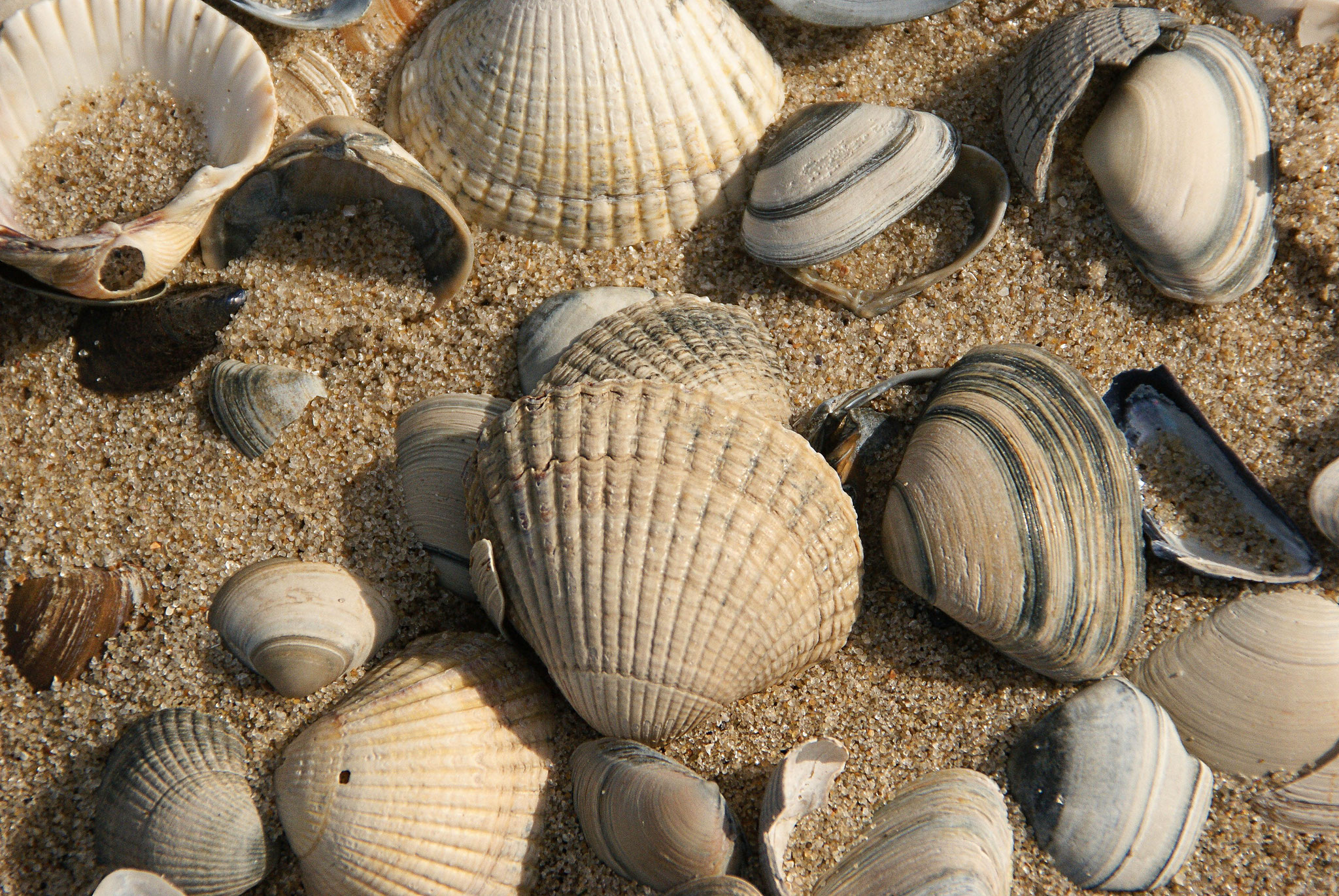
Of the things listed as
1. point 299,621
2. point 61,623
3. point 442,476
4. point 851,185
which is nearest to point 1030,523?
point 851,185

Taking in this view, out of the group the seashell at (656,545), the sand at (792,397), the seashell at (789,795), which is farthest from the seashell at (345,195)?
the seashell at (789,795)

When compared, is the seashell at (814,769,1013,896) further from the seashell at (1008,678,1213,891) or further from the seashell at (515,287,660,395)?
the seashell at (515,287,660,395)

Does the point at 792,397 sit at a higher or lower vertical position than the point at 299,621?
higher

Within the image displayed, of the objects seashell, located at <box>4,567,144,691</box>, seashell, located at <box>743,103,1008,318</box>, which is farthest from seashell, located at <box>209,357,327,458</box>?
seashell, located at <box>743,103,1008,318</box>

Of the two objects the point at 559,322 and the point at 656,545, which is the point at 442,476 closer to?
the point at 559,322

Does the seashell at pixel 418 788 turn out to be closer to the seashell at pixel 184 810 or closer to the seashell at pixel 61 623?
the seashell at pixel 184 810

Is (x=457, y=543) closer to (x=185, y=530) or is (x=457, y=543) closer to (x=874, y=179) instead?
(x=185, y=530)

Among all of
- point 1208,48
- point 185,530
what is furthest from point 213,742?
point 1208,48
